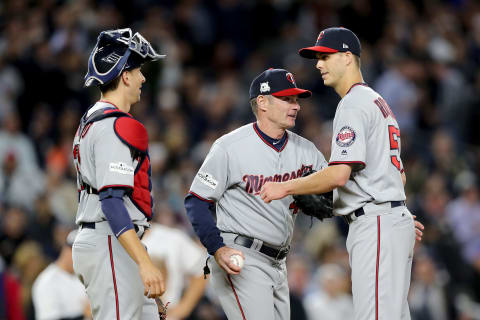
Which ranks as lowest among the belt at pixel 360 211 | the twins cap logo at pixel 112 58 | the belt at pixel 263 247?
the belt at pixel 263 247

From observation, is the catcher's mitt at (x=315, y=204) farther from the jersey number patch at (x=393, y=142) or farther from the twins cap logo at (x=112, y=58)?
the twins cap logo at (x=112, y=58)

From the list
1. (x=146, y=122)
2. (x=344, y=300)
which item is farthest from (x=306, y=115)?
(x=344, y=300)

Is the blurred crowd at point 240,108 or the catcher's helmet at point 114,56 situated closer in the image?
the catcher's helmet at point 114,56

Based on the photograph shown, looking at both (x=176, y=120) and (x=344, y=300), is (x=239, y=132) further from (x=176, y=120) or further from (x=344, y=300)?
(x=176, y=120)

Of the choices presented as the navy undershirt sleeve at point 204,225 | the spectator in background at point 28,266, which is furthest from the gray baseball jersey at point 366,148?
the spectator in background at point 28,266

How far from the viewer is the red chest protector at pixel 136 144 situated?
171 inches

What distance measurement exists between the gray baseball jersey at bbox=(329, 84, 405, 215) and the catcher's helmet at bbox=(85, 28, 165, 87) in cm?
122

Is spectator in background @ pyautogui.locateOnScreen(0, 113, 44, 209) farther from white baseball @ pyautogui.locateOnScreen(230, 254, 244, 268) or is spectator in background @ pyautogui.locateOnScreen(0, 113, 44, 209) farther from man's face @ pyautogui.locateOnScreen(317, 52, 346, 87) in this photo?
man's face @ pyautogui.locateOnScreen(317, 52, 346, 87)

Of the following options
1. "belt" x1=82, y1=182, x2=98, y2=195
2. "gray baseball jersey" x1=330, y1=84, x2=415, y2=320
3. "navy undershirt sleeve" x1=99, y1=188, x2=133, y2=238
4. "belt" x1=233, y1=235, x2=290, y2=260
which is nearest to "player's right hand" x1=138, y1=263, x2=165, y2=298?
"navy undershirt sleeve" x1=99, y1=188, x2=133, y2=238

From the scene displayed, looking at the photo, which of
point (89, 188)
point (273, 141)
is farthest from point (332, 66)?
point (89, 188)

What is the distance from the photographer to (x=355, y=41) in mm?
5035

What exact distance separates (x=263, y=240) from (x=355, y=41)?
140 centimetres

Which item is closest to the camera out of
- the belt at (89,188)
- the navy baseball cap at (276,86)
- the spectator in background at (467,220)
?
the belt at (89,188)

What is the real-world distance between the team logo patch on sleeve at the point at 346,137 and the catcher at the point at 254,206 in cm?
61
